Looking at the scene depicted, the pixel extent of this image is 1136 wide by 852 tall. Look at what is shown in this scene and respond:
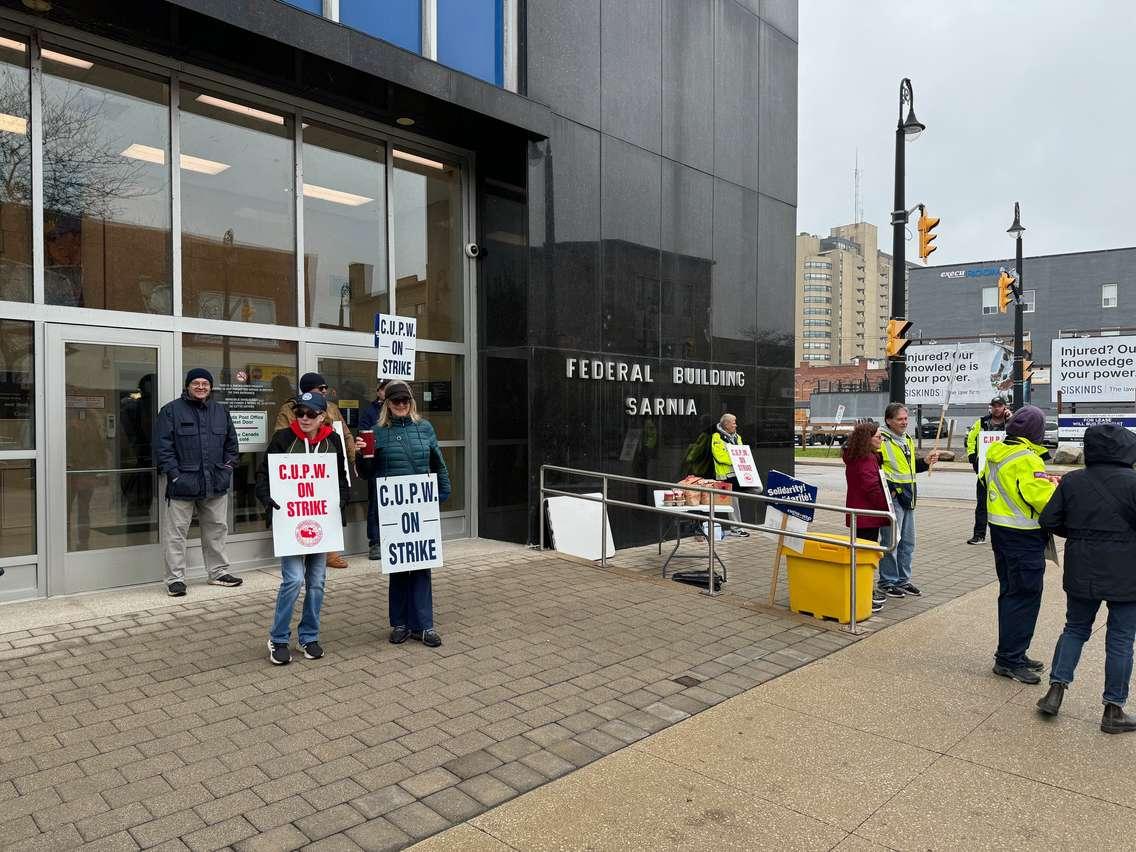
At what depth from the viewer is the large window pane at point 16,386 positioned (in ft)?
21.5

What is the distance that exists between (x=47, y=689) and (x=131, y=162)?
4882 mm

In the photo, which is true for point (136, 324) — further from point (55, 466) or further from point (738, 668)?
point (738, 668)

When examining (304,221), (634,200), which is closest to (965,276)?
(634,200)

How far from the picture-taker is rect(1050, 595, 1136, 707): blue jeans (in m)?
4.43

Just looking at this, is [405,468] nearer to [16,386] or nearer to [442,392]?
[16,386]

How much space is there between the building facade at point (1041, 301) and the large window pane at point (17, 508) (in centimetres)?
5882

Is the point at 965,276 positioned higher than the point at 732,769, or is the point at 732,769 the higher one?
the point at 965,276

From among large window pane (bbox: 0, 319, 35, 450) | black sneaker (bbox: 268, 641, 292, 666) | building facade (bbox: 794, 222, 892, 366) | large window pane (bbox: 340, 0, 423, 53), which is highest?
building facade (bbox: 794, 222, 892, 366)

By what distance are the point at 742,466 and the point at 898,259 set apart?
528 centimetres

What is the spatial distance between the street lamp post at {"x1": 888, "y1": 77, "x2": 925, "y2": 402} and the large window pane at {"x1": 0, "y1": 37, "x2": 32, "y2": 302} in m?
11.1

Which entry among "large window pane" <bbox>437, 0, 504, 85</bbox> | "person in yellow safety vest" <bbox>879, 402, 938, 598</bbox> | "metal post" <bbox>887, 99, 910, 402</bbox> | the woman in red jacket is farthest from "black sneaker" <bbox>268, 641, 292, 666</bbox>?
"metal post" <bbox>887, 99, 910, 402</bbox>

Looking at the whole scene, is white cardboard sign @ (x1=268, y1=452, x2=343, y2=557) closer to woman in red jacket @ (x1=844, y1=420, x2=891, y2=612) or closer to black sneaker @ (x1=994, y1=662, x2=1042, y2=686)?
woman in red jacket @ (x1=844, y1=420, x2=891, y2=612)

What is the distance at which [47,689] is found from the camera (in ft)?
15.6

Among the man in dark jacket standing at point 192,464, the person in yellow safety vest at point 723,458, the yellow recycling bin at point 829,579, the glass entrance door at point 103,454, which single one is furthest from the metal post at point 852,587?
the glass entrance door at point 103,454
